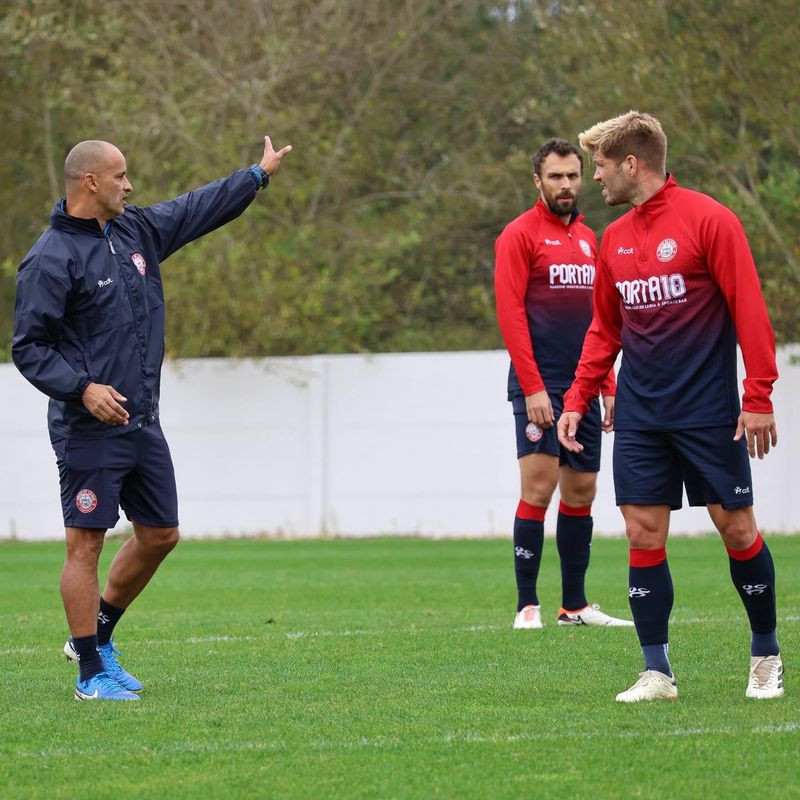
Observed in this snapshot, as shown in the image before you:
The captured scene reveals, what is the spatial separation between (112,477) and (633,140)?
249cm

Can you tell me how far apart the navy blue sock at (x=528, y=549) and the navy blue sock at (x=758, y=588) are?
97.3 inches

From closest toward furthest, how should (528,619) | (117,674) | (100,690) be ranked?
1. (100,690)
2. (117,674)
3. (528,619)

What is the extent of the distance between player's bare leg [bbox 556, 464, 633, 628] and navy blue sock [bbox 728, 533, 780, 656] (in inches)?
96.6

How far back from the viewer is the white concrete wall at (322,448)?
1730 cm

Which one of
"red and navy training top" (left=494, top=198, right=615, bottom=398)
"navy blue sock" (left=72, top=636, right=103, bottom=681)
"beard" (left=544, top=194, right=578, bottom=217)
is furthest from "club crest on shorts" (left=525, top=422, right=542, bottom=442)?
"navy blue sock" (left=72, top=636, right=103, bottom=681)

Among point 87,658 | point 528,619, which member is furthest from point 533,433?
point 87,658

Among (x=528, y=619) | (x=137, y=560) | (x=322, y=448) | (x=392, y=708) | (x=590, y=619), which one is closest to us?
(x=392, y=708)

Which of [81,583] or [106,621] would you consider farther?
[106,621]

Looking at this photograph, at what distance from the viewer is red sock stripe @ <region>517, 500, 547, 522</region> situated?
823 centimetres

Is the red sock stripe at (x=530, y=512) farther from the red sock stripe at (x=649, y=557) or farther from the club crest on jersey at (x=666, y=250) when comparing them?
the club crest on jersey at (x=666, y=250)

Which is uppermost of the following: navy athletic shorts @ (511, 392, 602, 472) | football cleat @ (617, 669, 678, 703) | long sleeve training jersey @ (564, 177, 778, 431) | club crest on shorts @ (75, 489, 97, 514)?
long sleeve training jersey @ (564, 177, 778, 431)

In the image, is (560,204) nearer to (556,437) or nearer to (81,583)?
(556,437)

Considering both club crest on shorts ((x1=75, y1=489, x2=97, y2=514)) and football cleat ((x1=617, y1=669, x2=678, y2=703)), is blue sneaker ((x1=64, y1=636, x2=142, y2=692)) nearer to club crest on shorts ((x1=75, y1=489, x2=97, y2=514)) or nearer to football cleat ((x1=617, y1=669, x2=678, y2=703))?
club crest on shorts ((x1=75, y1=489, x2=97, y2=514))

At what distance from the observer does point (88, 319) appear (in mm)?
6055
